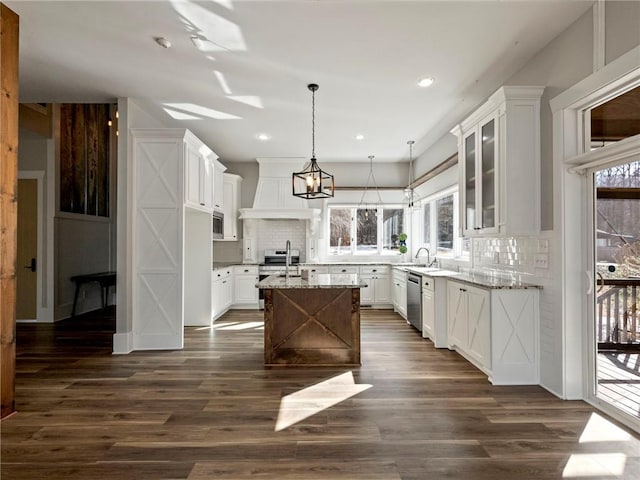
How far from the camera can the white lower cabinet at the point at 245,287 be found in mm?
7250

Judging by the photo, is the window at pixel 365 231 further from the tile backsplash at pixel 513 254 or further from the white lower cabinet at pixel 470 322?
the white lower cabinet at pixel 470 322

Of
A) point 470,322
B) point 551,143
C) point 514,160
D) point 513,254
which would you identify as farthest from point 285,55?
point 470,322

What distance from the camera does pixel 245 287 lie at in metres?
7.27

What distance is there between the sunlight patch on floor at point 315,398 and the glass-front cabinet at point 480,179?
6.96ft

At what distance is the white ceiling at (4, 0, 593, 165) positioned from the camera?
2.90 m

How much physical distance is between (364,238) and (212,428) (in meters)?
5.88

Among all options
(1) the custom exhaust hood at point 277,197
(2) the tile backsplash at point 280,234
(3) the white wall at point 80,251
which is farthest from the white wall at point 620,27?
(3) the white wall at point 80,251

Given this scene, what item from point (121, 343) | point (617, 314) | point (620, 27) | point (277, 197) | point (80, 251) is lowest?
point (121, 343)

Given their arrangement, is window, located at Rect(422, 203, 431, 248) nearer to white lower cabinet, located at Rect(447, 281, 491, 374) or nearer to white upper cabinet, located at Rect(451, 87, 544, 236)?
white lower cabinet, located at Rect(447, 281, 491, 374)

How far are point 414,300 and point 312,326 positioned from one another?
217 cm

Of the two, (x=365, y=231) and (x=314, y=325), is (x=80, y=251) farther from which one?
(x=365, y=231)

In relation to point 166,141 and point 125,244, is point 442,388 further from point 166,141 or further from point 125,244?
point 166,141

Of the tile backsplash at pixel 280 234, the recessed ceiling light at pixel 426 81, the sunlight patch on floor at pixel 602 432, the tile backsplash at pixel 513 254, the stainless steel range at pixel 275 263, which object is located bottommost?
the sunlight patch on floor at pixel 602 432

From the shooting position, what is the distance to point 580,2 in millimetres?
2791
